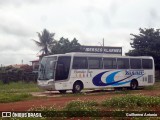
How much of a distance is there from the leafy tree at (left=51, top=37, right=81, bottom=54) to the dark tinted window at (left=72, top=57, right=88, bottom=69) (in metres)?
29.4

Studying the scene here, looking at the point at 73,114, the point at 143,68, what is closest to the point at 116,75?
the point at 143,68

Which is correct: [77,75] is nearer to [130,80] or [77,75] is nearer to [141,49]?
[130,80]

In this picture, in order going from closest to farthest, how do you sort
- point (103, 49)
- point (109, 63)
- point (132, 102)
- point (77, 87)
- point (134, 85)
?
1. point (132, 102)
2. point (77, 87)
3. point (109, 63)
4. point (134, 85)
5. point (103, 49)

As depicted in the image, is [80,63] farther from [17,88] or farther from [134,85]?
[17,88]

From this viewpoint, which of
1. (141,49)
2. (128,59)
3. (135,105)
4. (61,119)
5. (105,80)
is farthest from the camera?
(141,49)

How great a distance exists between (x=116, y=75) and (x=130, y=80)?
1.91 metres

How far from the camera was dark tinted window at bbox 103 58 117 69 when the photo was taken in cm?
2738

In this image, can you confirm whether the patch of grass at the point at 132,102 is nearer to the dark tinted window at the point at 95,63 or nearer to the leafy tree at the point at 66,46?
the dark tinted window at the point at 95,63

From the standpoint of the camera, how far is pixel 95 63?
88.0ft

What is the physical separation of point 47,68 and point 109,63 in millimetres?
5252

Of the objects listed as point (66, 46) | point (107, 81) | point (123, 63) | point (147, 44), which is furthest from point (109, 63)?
point (66, 46)

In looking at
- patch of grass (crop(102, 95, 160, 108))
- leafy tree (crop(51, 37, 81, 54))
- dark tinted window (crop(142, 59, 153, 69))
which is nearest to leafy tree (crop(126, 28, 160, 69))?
leafy tree (crop(51, 37, 81, 54))

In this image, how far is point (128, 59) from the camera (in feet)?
95.4

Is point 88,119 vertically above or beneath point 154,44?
beneath
